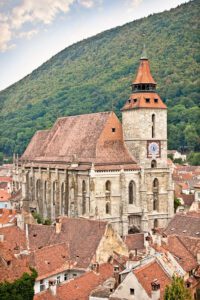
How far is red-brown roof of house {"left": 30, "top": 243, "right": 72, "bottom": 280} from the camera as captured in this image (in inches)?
1860

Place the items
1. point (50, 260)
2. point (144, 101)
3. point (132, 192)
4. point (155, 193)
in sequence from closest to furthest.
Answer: point (50, 260) → point (132, 192) → point (144, 101) → point (155, 193)

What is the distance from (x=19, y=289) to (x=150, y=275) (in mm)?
9022

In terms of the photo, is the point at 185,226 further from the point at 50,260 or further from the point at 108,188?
the point at 50,260

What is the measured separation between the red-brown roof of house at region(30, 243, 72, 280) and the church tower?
90.2ft

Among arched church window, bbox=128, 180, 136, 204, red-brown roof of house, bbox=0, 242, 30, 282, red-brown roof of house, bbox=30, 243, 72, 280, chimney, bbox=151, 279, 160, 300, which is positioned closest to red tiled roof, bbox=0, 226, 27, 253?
red-brown roof of house, bbox=30, 243, 72, 280

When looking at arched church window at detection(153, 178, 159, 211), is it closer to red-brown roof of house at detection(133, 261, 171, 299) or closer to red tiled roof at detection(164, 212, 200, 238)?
red tiled roof at detection(164, 212, 200, 238)

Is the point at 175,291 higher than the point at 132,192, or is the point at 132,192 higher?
the point at 132,192

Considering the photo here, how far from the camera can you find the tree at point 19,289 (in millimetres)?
36875

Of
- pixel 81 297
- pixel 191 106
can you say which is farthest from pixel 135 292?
pixel 191 106

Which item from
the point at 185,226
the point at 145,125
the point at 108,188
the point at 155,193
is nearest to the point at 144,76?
the point at 145,125

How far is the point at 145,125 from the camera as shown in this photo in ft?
251

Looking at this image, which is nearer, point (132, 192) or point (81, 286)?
point (81, 286)

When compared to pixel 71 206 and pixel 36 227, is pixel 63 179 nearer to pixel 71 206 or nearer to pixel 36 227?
pixel 71 206

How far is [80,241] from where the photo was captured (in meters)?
52.6
